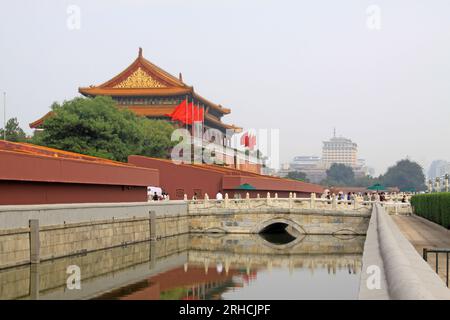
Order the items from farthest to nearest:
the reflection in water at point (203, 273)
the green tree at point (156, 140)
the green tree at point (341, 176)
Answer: the green tree at point (341, 176) < the green tree at point (156, 140) < the reflection in water at point (203, 273)

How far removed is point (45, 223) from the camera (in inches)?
881

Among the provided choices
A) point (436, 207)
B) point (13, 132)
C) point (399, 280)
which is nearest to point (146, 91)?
point (13, 132)

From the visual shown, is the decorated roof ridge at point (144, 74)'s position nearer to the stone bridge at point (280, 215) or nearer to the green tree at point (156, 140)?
the green tree at point (156, 140)

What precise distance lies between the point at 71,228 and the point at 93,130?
61.6 ft

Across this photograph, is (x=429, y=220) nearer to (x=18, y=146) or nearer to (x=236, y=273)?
(x=236, y=273)

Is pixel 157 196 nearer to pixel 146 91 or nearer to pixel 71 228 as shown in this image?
pixel 71 228

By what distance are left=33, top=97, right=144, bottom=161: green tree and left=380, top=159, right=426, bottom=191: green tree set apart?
12192cm

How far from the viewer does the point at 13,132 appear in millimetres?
57031

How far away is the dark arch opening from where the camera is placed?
122 feet

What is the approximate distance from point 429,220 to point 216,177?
17.1 metres

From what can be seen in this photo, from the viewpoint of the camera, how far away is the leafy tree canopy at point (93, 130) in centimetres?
4166

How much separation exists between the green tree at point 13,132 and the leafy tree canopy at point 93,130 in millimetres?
9448

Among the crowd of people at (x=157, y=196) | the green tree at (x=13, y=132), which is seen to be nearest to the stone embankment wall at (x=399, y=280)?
the crowd of people at (x=157, y=196)
